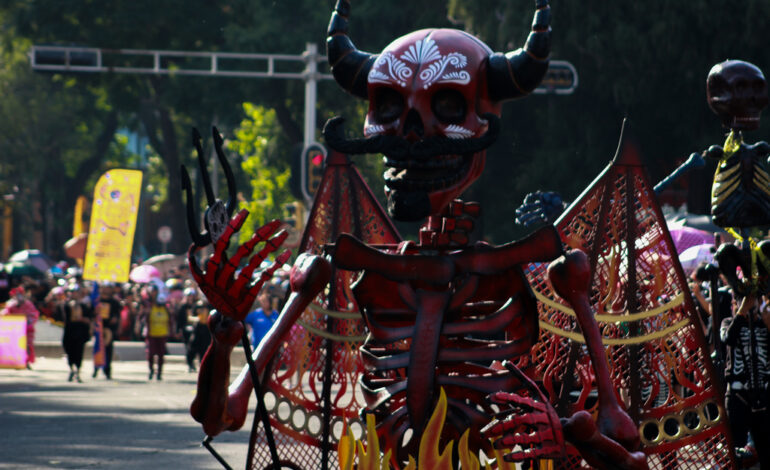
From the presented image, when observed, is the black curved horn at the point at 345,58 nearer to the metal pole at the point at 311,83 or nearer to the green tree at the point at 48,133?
the metal pole at the point at 311,83

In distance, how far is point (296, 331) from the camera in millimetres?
5520

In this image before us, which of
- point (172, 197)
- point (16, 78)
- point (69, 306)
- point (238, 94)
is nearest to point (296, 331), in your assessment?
point (69, 306)

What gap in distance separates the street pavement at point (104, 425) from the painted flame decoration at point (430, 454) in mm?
5941

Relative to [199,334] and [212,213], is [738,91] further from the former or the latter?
[199,334]

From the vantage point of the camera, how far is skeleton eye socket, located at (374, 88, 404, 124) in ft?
15.2

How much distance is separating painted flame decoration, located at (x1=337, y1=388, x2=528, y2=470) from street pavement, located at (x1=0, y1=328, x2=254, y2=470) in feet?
19.5

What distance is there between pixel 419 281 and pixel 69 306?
Answer: 1429 cm

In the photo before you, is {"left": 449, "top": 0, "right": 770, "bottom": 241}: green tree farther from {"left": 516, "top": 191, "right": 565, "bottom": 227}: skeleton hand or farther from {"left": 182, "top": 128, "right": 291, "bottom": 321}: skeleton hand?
{"left": 182, "top": 128, "right": 291, "bottom": 321}: skeleton hand

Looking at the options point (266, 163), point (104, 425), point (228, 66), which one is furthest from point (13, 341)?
point (266, 163)

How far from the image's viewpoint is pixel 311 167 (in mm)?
20094

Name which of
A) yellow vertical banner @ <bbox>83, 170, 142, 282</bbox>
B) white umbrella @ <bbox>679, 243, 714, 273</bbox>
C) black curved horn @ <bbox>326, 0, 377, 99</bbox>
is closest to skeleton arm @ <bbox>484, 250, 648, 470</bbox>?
black curved horn @ <bbox>326, 0, 377, 99</bbox>

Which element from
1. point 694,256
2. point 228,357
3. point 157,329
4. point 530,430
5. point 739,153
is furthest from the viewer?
point 157,329

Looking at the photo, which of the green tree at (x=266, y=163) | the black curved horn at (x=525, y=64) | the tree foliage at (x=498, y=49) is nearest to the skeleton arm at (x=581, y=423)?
the black curved horn at (x=525, y=64)

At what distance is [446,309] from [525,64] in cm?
90
